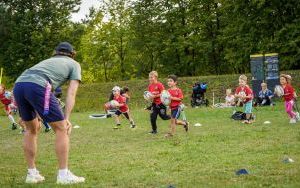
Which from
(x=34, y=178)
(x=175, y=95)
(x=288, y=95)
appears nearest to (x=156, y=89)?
(x=175, y=95)

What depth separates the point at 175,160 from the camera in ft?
29.2

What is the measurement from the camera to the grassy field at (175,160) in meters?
6.90

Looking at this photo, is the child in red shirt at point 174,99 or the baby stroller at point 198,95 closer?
the child in red shirt at point 174,99

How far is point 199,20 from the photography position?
47.0 metres

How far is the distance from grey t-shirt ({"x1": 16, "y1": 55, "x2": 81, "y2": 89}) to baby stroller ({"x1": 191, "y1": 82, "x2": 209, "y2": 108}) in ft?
77.2

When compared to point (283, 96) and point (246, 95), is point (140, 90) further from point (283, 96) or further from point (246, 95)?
point (283, 96)

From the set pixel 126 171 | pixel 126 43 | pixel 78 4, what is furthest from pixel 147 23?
pixel 126 171

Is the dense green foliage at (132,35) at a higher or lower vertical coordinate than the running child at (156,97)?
higher

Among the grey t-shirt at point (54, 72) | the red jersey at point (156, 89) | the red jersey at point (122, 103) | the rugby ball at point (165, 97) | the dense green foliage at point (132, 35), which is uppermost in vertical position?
the dense green foliage at point (132, 35)

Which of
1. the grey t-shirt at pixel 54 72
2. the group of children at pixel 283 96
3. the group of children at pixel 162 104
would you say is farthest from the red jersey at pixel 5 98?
the grey t-shirt at pixel 54 72

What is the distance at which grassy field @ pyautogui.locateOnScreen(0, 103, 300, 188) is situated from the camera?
690 centimetres

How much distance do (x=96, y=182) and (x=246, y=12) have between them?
36.5 m

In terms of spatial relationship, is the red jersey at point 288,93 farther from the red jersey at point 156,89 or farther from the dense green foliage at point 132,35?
the dense green foliage at point 132,35

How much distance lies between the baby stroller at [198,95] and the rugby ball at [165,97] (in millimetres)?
16520
